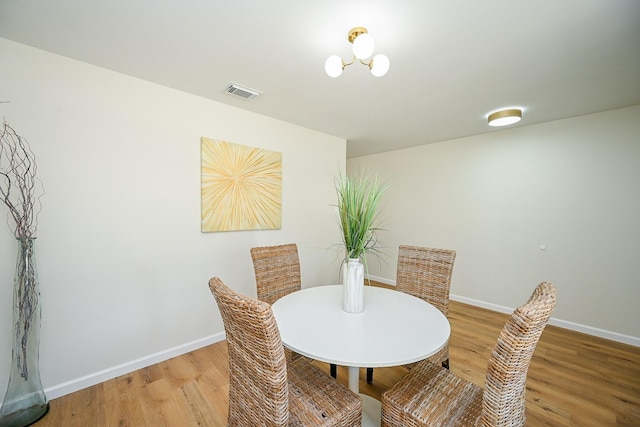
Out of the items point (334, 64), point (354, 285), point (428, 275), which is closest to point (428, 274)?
point (428, 275)

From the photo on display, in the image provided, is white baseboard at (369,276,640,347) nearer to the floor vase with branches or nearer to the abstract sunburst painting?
the abstract sunburst painting

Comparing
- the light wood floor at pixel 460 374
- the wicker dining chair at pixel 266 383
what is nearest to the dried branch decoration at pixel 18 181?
the light wood floor at pixel 460 374

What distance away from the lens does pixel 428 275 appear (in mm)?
1997

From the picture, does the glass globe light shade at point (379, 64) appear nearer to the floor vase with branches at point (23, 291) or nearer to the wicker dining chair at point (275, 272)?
the wicker dining chair at point (275, 272)

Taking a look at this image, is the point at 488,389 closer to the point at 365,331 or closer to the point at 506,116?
the point at 365,331

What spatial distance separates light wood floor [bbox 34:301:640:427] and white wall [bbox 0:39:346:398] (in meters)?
0.19

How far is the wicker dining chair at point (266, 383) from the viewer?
2.90ft

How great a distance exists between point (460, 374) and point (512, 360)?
1545 millimetres

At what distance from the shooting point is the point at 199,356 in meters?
2.33

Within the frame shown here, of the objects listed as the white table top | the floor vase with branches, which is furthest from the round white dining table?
the floor vase with branches

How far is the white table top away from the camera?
1102mm

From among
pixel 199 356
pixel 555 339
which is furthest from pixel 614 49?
pixel 199 356

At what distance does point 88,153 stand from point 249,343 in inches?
75.3

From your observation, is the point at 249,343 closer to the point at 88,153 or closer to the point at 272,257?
the point at 272,257
